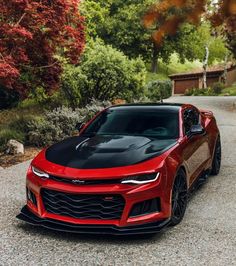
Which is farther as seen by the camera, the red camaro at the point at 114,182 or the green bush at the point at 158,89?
the green bush at the point at 158,89

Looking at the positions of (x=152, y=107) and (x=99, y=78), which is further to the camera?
(x=99, y=78)

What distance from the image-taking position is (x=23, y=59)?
11.9 metres

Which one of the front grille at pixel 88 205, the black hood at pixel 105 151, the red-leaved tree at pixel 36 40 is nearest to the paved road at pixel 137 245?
the front grille at pixel 88 205

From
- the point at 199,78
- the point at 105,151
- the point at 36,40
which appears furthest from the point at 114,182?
the point at 199,78

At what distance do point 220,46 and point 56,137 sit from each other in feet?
199

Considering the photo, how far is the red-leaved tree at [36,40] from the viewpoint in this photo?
11.4 m

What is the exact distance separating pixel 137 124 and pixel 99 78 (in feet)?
34.7

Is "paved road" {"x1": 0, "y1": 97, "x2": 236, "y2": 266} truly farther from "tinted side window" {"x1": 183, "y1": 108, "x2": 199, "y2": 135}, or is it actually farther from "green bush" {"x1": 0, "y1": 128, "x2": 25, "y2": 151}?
"green bush" {"x1": 0, "y1": 128, "x2": 25, "y2": 151}

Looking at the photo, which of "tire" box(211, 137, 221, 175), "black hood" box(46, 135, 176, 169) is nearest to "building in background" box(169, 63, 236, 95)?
"tire" box(211, 137, 221, 175)

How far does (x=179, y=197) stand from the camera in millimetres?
5789

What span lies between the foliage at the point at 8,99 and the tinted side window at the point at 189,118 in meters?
11.8

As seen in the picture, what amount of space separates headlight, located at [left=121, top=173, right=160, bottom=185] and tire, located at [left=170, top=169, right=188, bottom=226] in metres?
0.49

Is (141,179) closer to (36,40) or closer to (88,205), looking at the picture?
(88,205)

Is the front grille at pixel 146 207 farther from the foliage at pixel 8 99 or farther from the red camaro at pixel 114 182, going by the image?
the foliage at pixel 8 99
